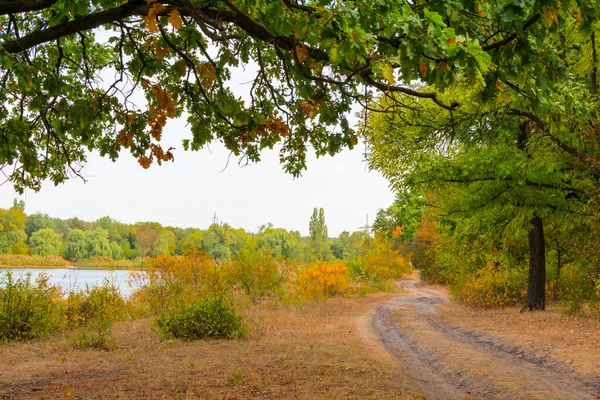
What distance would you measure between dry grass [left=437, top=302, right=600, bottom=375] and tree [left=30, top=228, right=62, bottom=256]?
2021 inches

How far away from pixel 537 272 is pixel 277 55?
1287 centimetres

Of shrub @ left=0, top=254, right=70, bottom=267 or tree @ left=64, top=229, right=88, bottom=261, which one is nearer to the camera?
shrub @ left=0, top=254, right=70, bottom=267

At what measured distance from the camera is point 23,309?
10773 millimetres

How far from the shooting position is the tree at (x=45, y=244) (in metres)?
54.9

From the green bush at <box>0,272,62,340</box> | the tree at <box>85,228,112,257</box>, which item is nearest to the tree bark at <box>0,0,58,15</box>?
the green bush at <box>0,272,62,340</box>

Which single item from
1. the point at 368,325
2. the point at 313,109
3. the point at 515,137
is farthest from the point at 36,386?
the point at 515,137

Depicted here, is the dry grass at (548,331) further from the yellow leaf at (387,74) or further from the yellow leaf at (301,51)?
the yellow leaf at (301,51)

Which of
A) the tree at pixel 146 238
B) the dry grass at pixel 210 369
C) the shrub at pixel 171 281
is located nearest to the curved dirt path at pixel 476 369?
the dry grass at pixel 210 369

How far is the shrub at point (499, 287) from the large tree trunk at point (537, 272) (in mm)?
2243

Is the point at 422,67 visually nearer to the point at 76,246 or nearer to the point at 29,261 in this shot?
the point at 29,261

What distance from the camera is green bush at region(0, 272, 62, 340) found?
10500 millimetres

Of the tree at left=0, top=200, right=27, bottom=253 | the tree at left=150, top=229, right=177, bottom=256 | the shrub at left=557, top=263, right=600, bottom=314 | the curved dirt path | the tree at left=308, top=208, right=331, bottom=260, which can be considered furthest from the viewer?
the tree at left=308, top=208, right=331, bottom=260

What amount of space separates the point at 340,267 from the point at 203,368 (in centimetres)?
1884

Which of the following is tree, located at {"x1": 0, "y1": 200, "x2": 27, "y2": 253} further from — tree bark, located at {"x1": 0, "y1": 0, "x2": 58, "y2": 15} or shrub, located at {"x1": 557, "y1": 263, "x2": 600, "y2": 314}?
tree bark, located at {"x1": 0, "y1": 0, "x2": 58, "y2": 15}
